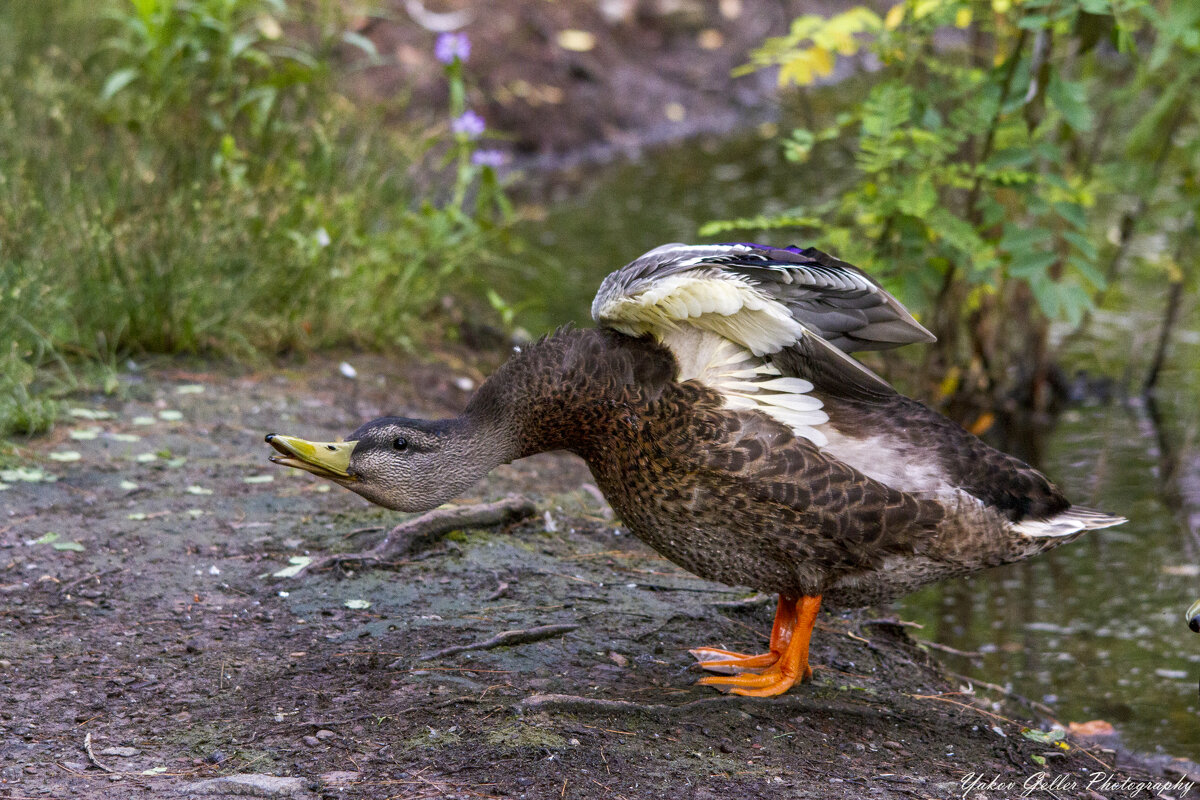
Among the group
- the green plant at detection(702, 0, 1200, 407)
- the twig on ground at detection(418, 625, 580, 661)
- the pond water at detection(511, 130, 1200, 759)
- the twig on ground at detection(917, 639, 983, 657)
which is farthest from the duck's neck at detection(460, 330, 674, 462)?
the twig on ground at detection(917, 639, 983, 657)

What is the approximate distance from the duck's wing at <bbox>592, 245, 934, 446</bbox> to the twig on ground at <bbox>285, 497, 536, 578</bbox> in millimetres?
1138

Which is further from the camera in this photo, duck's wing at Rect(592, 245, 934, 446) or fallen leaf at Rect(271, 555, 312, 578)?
fallen leaf at Rect(271, 555, 312, 578)

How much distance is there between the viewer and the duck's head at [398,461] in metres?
3.12

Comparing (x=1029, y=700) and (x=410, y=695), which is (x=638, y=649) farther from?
(x=1029, y=700)

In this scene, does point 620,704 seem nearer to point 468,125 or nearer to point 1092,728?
point 1092,728

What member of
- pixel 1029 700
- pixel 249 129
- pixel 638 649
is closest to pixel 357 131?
pixel 249 129

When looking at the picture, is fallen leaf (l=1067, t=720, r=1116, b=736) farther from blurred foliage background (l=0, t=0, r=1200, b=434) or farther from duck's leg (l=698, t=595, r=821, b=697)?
blurred foliage background (l=0, t=0, r=1200, b=434)

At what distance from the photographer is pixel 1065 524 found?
332 centimetres

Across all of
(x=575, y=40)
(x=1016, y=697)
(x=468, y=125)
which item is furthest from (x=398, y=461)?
(x=575, y=40)

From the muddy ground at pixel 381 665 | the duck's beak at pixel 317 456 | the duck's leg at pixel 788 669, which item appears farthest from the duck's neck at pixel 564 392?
the duck's leg at pixel 788 669

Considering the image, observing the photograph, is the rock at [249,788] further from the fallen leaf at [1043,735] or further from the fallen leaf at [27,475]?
the fallen leaf at [1043,735]

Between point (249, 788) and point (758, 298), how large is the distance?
1672mm

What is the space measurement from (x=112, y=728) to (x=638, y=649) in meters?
1.48

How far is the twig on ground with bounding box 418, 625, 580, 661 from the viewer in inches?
134
